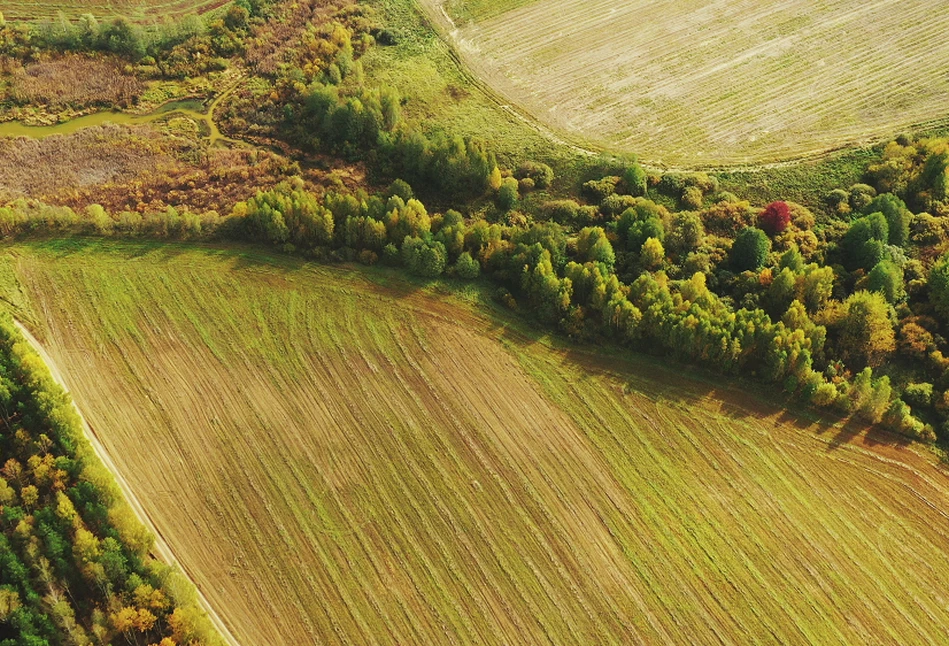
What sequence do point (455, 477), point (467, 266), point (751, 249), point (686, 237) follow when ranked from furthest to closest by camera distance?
point (686, 237) → point (467, 266) → point (751, 249) → point (455, 477)

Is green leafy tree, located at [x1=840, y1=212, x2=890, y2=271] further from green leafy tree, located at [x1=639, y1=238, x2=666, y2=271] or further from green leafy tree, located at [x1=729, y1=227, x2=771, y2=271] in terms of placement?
green leafy tree, located at [x1=639, y1=238, x2=666, y2=271]

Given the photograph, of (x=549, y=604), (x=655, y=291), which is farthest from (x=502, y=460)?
(x=655, y=291)

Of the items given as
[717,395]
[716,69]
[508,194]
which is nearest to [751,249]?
[717,395]

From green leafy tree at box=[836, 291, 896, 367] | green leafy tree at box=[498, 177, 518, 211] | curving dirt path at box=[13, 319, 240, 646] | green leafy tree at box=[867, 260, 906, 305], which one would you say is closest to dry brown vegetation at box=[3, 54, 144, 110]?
curving dirt path at box=[13, 319, 240, 646]

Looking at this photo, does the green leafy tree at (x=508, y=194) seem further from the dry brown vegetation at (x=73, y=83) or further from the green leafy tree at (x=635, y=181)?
the dry brown vegetation at (x=73, y=83)

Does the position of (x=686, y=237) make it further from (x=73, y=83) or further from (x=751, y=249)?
(x=73, y=83)

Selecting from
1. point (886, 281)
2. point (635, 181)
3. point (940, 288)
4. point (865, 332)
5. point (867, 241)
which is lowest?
point (865, 332)
